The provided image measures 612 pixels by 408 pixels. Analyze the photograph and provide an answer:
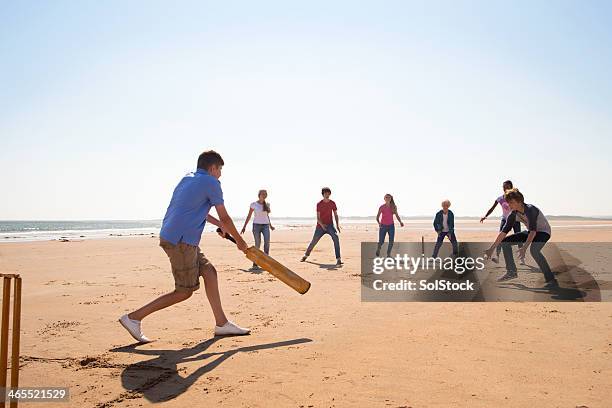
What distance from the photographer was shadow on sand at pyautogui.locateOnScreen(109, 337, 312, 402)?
345cm

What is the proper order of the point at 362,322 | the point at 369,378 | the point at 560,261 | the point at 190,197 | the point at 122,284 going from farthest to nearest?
the point at 560,261, the point at 122,284, the point at 362,322, the point at 190,197, the point at 369,378

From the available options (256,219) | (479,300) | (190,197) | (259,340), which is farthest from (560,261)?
(190,197)

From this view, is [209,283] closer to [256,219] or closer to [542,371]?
[542,371]

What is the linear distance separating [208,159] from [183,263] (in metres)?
1.23

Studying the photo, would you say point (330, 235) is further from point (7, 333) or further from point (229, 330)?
point (7, 333)

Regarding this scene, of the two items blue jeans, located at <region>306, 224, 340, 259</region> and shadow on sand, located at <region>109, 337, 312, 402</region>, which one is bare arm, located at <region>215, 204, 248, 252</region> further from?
blue jeans, located at <region>306, 224, 340, 259</region>

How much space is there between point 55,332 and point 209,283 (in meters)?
1.96

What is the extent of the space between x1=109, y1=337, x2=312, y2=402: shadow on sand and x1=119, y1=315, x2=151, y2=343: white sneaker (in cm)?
8

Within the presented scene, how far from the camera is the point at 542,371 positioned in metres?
3.69

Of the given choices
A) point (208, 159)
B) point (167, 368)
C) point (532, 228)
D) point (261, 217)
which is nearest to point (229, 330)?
point (167, 368)

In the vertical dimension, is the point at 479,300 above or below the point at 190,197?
below

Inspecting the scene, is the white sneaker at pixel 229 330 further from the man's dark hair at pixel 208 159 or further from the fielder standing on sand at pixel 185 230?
the man's dark hair at pixel 208 159

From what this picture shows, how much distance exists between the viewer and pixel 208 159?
5.10m

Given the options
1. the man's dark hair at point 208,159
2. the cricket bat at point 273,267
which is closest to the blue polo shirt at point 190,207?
the man's dark hair at point 208,159
